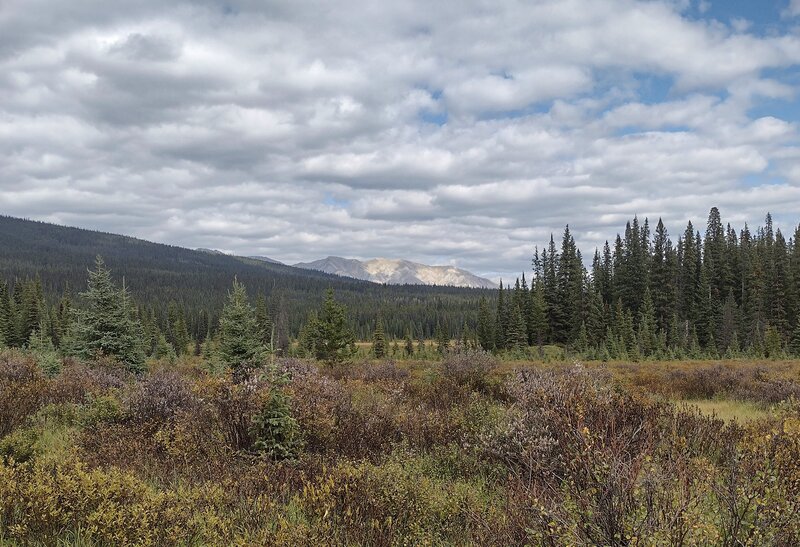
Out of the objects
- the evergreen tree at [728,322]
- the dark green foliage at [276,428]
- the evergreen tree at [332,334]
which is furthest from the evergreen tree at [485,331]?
the dark green foliage at [276,428]

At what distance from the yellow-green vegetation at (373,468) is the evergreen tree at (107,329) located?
7.25 m

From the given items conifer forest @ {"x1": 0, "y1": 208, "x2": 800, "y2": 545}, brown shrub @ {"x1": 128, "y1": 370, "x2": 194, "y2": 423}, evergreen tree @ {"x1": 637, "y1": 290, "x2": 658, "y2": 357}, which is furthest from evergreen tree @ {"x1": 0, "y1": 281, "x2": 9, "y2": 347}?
evergreen tree @ {"x1": 637, "y1": 290, "x2": 658, "y2": 357}

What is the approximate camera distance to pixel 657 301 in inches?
2746

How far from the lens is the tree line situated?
61312 mm

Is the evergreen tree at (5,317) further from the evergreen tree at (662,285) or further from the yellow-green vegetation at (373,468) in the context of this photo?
the evergreen tree at (662,285)

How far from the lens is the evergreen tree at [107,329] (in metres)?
18.7

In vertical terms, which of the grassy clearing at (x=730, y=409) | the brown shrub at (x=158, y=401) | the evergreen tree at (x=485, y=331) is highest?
the brown shrub at (x=158, y=401)

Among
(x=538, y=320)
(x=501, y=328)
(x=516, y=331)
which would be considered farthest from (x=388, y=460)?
(x=501, y=328)

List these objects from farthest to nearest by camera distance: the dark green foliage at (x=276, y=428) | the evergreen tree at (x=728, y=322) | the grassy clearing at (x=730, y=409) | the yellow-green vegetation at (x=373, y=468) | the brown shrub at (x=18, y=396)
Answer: the evergreen tree at (x=728, y=322) → the grassy clearing at (x=730, y=409) → the brown shrub at (x=18, y=396) → the dark green foliage at (x=276, y=428) → the yellow-green vegetation at (x=373, y=468)

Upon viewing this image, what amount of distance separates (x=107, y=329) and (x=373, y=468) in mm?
17634

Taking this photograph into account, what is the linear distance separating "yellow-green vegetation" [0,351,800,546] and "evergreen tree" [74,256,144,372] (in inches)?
285

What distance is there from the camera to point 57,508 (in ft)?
14.9

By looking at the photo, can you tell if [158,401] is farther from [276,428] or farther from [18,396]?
[276,428]

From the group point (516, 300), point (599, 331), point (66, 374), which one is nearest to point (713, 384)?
point (66, 374)
